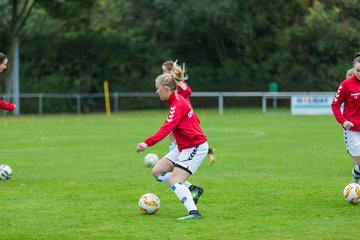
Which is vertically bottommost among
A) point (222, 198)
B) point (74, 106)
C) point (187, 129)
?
point (74, 106)

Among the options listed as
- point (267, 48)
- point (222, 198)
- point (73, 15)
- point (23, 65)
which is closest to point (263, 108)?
point (267, 48)

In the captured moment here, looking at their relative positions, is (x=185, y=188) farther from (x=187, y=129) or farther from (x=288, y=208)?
(x=288, y=208)

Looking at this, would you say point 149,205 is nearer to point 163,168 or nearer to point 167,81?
point 163,168

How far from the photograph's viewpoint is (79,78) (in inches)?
1896

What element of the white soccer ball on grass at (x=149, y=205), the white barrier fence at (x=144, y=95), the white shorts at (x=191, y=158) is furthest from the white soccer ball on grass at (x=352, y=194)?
the white barrier fence at (x=144, y=95)

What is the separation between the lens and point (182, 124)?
415 inches

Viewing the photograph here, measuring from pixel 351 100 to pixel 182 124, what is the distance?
9.92 feet

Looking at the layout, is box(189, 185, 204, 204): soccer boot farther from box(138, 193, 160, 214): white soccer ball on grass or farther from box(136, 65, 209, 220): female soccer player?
box(138, 193, 160, 214): white soccer ball on grass

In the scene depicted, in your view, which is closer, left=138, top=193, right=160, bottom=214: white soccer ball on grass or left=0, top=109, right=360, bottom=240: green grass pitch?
left=0, top=109, right=360, bottom=240: green grass pitch

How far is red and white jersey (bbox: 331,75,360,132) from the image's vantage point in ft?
39.3

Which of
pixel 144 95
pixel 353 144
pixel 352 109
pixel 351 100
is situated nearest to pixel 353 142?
pixel 353 144

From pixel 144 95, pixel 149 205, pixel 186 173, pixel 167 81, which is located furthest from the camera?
pixel 144 95

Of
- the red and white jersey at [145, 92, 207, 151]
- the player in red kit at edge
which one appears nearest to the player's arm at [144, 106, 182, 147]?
the red and white jersey at [145, 92, 207, 151]

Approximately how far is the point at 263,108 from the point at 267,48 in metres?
8.37
